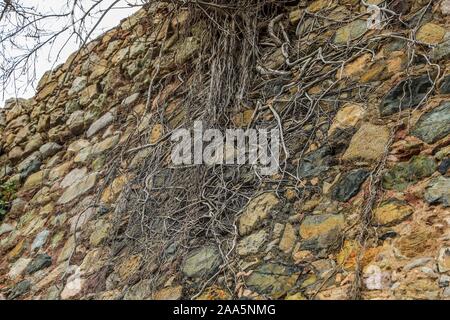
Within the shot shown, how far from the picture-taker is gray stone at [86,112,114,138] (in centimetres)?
335

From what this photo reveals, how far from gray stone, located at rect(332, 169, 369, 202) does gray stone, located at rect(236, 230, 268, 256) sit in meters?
0.31

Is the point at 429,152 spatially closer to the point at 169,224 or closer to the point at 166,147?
the point at 169,224

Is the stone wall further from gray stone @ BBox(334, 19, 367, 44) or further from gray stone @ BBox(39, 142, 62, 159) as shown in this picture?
gray stone @ BBox(39, 142, 62, 159)

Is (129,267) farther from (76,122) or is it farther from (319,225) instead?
(76,122)

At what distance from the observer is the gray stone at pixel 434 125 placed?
169cm

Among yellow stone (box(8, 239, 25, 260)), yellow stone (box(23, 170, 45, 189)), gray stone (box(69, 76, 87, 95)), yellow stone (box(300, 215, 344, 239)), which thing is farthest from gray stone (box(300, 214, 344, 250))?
gray stone (box(69, 76, 87, 95))

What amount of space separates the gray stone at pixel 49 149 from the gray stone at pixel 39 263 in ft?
3.64

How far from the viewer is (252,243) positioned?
1837 mm

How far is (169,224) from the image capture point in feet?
7.03

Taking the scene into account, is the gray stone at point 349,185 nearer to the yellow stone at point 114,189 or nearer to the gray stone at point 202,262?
the gray stone at point 202,262

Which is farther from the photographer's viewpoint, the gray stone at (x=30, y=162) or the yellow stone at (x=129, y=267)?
the gray stone at (x=30, y=162)

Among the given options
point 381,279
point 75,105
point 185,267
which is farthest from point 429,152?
point 75,105

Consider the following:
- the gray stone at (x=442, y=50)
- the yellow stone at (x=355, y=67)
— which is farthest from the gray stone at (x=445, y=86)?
the yellow stone at (x=355, y=67)

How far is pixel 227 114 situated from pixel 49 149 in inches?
68.1
